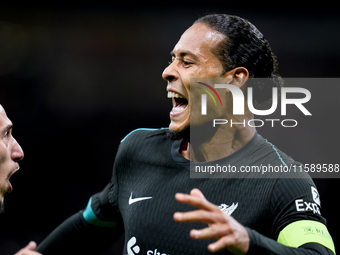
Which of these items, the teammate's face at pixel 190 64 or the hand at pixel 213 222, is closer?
the hand at pixel 213 222

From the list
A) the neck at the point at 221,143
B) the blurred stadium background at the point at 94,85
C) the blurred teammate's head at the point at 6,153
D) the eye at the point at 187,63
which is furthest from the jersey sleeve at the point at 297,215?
the blurred stadium background at the point at 94,85

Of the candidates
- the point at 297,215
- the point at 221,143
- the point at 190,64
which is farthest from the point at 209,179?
the point at 190,64

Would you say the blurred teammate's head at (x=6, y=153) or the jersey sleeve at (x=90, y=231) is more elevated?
the blurred teammate's head at (x=6, y=153)

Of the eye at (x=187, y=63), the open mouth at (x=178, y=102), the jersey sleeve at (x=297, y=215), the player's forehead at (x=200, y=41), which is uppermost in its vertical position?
the player's forehead at (x=200, y=41)

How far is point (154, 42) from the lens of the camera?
3.97 metres

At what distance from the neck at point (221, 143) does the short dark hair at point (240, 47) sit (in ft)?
0.71

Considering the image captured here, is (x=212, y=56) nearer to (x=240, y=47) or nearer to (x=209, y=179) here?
(x=240, y=47)

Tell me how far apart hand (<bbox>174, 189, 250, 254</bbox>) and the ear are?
2.27 feet

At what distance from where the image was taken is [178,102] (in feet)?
5.78

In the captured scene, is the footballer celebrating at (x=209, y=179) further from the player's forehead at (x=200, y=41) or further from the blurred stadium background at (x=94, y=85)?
the blurred stadium background at (x=94, y=85)

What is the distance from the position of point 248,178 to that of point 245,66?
468 mm

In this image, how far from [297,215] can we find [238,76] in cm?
60

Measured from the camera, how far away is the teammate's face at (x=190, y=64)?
5.40 ft

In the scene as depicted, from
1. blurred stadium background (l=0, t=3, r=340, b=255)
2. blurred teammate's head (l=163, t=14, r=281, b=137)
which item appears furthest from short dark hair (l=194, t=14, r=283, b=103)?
blurred stadium background (l=0, t=3, r=340, b=255)
